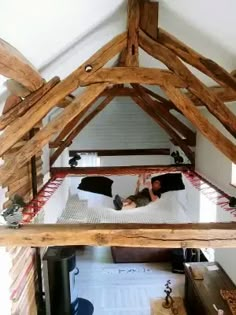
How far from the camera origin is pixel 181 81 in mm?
3184

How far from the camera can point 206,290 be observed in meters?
5.36

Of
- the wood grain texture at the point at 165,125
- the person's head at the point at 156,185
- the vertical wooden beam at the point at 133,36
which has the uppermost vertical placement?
the vertical wooden beam at the point at 133,36

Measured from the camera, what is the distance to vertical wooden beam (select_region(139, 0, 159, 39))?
3.15m

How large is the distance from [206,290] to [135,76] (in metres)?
3.73

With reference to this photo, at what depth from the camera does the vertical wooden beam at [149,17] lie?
3150mm

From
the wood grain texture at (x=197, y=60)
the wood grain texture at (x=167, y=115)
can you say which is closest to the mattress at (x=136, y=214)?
the wood grain texture at (x=167, y=115)

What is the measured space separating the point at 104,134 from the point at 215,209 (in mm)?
3478

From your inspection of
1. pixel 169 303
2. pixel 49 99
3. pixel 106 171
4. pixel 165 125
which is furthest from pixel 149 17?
pixel 169 303

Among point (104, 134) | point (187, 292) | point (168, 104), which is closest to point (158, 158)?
point (104, 134)

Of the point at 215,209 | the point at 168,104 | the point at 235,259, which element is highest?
the point at 168,104

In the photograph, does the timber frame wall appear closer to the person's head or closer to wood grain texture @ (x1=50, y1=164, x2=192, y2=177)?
wood grain texture @ (x1=50, y1=164, x2=192, y2=177)

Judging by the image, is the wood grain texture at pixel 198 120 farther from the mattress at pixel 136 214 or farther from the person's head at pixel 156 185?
the person's head at pixel 156 185

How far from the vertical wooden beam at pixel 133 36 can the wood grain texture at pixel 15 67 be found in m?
0.88

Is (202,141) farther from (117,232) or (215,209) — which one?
(117,232)
